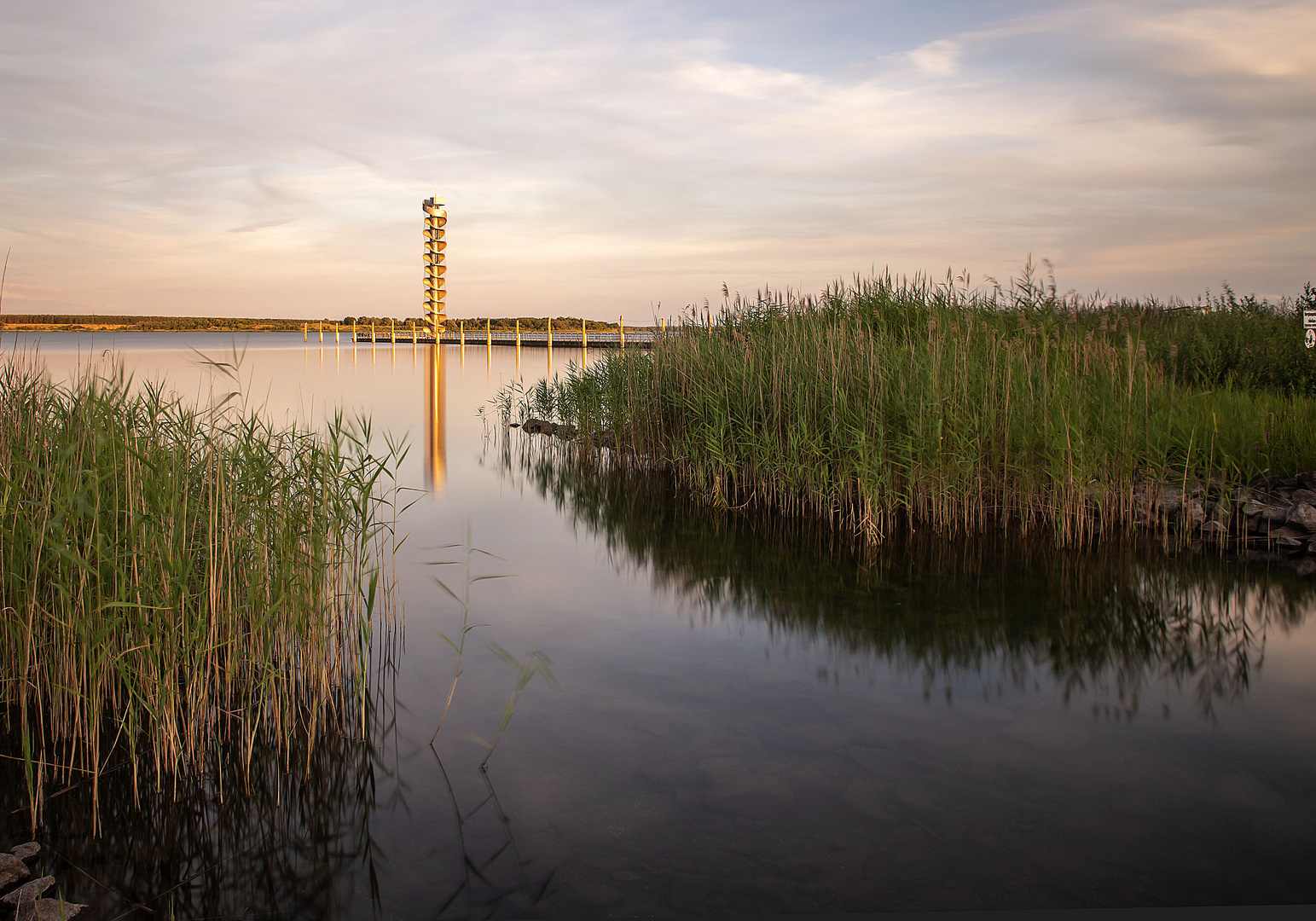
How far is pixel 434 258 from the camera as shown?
58188mm

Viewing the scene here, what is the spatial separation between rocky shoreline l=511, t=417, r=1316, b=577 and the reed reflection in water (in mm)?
470

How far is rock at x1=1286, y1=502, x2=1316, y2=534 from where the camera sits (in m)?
7.36

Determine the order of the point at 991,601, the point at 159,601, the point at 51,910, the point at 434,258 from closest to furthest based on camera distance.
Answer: the point at 51,910 → the point at 159,601 → the point at 991,601 → the point at 434,258

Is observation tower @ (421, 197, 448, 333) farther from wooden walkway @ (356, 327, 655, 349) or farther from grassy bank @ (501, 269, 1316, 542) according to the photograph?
grassy bank @ (501, 269, 1316, 542)

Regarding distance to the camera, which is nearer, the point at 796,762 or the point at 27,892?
the point at 27,892

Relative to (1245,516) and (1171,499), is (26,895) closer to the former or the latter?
(1171,499)

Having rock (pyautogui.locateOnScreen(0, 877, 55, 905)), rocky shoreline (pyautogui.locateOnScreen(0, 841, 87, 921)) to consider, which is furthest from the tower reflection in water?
rock (pyautogui.locateOnScreen(0, 877, 55, 905))

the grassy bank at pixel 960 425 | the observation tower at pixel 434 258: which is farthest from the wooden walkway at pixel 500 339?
the grassy bank at pixel 960 425

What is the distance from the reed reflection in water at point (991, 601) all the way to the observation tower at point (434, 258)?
52487 millimetres

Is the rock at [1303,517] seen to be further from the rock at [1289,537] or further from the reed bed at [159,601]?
the reed bed at [159,601]

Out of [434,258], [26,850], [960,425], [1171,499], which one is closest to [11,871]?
[26,850]

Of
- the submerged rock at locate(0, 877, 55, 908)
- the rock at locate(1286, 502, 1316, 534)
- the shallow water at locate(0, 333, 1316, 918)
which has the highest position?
the rock at locate(1286, 502, 1316, 534)

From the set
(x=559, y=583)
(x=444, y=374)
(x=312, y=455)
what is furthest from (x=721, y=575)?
(x=444, y=374)

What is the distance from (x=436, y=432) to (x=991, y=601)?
13.3 meters
